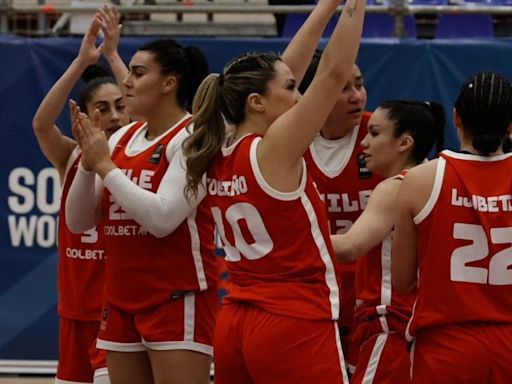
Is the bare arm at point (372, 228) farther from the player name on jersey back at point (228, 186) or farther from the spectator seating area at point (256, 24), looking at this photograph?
the spectator seating area at point (256, 24)

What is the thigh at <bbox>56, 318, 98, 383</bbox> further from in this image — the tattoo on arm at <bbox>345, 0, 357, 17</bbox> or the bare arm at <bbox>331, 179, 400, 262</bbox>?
the tattoo on arm at <bbox>345, 0, 357, 17</bbox>

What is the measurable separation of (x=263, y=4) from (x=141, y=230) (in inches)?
163

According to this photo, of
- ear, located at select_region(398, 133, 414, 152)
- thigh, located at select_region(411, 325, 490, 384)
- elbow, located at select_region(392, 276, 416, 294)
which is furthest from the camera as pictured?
ear, located at select_region(398, 133, 414, 152)

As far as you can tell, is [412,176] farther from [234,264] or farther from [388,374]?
[388,374]

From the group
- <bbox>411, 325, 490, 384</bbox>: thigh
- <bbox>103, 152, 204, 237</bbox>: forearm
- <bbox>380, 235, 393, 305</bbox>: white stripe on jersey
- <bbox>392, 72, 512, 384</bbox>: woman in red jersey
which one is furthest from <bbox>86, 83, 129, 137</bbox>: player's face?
<bbox>411, 325, 490, 384</bbox>: thigh

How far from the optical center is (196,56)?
5770 mm

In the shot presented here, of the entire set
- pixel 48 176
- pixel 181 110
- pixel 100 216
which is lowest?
pixel 48 176

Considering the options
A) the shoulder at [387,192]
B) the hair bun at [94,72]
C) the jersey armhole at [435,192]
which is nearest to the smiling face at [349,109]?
the shoulder at [387,192]

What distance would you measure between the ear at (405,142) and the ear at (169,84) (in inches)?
40.7

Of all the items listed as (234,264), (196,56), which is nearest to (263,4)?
(196,56)

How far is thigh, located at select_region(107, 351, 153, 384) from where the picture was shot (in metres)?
5.48

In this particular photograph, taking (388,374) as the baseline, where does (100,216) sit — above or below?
above

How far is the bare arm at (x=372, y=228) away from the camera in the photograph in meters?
4.78

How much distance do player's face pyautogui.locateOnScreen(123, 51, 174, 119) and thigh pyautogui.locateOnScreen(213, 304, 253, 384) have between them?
129 centimetres
